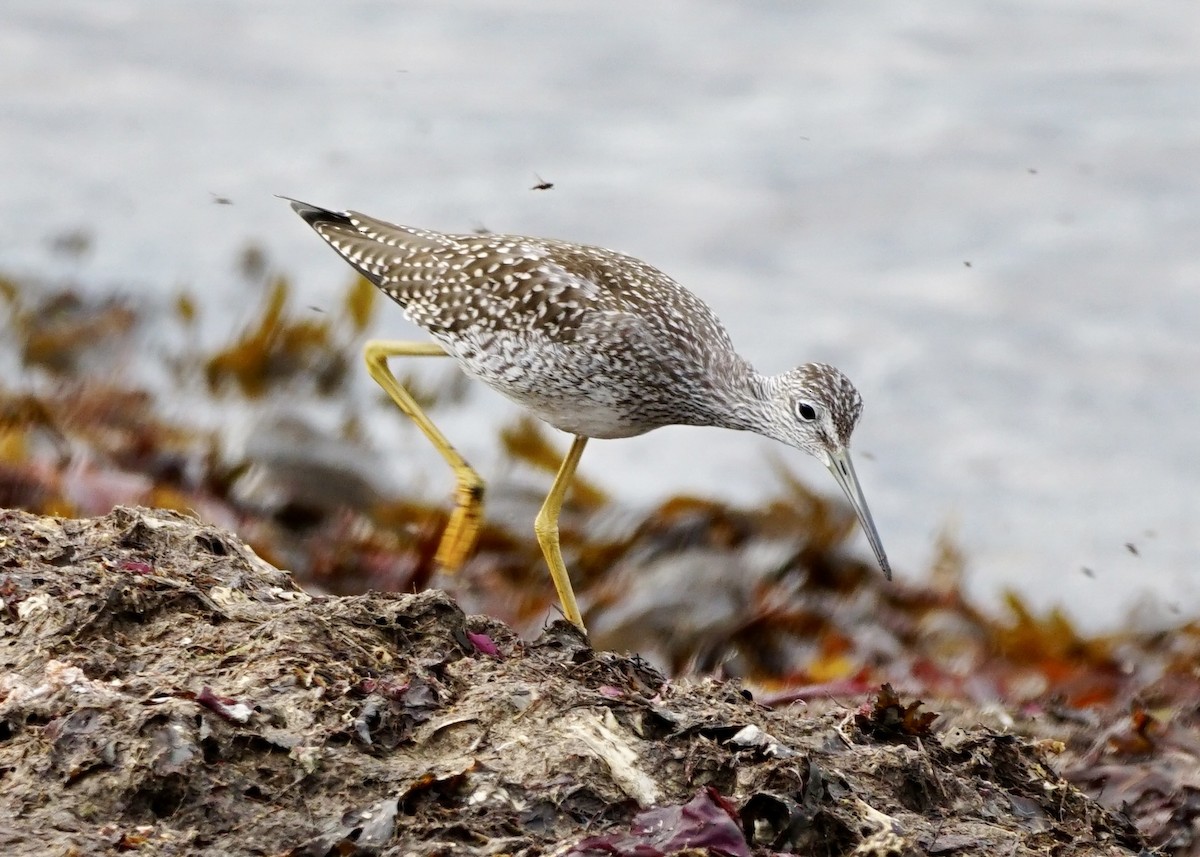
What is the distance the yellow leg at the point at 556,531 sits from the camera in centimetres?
538

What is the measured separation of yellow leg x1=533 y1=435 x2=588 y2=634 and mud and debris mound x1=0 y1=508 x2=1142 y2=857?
79.8 inches

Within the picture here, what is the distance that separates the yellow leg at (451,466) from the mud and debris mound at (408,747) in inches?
88.1

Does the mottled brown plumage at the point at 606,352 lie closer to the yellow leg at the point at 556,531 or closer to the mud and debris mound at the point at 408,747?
the yellow leg at the point at 556,531

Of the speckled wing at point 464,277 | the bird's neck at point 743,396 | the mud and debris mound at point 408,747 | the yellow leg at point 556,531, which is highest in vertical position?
the mud and debris mound at point 408,747

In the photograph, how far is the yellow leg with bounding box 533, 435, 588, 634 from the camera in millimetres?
5375

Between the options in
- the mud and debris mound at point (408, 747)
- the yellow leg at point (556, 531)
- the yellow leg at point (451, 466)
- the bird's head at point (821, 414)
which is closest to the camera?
the mud and debris mound at point (408, 747)

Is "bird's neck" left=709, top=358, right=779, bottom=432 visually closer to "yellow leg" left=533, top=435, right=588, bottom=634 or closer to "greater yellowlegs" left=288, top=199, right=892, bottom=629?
"greater yellowlegs" left=288, top=199, right=892, bottom=629

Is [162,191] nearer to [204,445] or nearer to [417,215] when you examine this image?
[417,215]

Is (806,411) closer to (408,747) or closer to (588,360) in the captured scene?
(588,360)

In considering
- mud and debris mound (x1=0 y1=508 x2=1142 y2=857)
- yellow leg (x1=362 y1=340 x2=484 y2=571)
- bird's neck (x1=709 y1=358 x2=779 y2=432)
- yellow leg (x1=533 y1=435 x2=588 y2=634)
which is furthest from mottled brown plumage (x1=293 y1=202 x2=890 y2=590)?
mud and debris mound (x1=0 y1=508 x2=1142 y2=857)

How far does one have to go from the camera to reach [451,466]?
6000 millimetres

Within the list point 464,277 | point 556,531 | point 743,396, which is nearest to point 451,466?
point 556,531

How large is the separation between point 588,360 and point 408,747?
284 cm

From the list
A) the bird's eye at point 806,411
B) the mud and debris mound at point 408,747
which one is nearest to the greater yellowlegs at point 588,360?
the bird's eye at point 806,411
